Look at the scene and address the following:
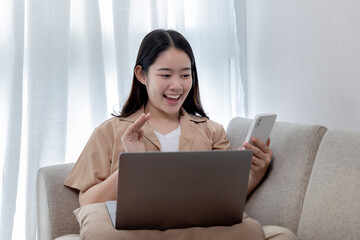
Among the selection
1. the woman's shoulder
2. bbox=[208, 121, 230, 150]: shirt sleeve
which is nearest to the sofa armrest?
the woman's shoulder

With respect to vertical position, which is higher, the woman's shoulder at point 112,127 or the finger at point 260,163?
the woman's shoulder at point 112,127

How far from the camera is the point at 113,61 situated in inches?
85.6

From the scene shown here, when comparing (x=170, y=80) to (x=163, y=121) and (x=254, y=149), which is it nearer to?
(x=163, y=121)

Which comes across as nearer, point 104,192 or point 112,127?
point 104,192

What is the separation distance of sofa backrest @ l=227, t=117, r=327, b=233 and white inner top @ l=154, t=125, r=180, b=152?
319 mm

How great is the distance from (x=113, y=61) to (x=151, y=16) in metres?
0.27

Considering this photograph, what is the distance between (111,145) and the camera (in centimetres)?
164

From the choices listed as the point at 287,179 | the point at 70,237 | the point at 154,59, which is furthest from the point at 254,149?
the point at 70,237

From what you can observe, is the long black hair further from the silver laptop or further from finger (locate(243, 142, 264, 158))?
the silver laptop

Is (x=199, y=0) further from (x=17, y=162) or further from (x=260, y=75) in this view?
(x=17, y=162)

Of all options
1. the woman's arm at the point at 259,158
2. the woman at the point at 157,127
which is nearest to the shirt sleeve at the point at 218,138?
the woman at the point at 157,127

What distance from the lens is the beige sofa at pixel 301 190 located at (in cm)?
127

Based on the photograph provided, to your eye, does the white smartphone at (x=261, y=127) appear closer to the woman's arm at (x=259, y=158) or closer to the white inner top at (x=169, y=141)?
the woman's arm at (x=259, y=158)

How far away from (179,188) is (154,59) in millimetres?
632
